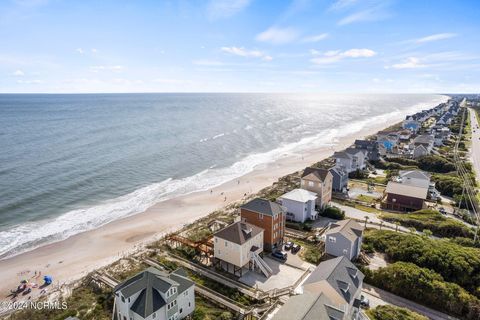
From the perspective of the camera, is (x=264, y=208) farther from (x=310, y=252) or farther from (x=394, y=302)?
(x=394, y=302)

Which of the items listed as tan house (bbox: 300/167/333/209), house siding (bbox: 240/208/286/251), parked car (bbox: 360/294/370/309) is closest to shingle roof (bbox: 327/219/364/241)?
house siding (bbox: 240/208/286/251)

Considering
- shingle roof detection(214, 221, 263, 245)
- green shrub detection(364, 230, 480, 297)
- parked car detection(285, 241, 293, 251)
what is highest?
shingle roof detection(214, 221, 263, 245)

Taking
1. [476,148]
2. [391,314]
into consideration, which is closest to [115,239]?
[391,314]

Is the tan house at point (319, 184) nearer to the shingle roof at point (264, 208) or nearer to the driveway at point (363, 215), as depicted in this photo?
the driveway at point (363, 215)

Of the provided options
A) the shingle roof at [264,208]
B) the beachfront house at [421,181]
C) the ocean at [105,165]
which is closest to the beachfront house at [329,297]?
the shingle roof at [264,208]

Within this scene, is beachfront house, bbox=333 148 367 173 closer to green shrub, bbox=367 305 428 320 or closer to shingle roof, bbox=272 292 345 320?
green shrub, bbox=367 305 428 320

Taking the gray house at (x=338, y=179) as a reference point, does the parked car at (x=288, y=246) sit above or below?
below
